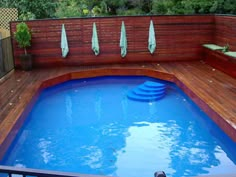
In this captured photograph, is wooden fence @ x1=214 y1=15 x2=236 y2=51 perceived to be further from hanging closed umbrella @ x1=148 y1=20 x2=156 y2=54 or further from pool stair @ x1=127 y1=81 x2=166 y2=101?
pool stair @ x1=127 y1=81 x2=166 y2=101

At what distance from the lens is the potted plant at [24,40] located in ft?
27.6

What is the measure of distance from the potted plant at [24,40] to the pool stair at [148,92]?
300cm

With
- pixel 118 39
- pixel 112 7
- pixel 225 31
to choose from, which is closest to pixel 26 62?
pixel 118 39

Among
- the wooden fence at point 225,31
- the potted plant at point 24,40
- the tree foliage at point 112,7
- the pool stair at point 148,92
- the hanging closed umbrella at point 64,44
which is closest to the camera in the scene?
the pool stair at point 148,92

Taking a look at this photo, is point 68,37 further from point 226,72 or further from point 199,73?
point 226,72

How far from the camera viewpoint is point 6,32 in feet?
30.1

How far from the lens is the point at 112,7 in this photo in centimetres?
1524

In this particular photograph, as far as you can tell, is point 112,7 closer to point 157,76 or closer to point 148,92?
point 157,76

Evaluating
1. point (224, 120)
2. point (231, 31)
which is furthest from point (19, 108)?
point (231, 31)

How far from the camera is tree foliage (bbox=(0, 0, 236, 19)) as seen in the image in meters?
10.9

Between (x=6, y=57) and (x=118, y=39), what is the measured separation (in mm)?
3049

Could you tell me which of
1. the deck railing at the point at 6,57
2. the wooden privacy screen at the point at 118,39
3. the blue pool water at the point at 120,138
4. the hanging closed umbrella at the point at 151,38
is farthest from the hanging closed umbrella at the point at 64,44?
the hanging closed umbrella at the point at 151,38

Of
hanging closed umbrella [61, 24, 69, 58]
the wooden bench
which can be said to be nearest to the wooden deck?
the wooden bench

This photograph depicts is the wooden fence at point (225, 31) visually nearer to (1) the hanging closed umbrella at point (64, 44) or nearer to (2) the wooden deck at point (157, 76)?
(2) the wooden deck at point (157, 76)
